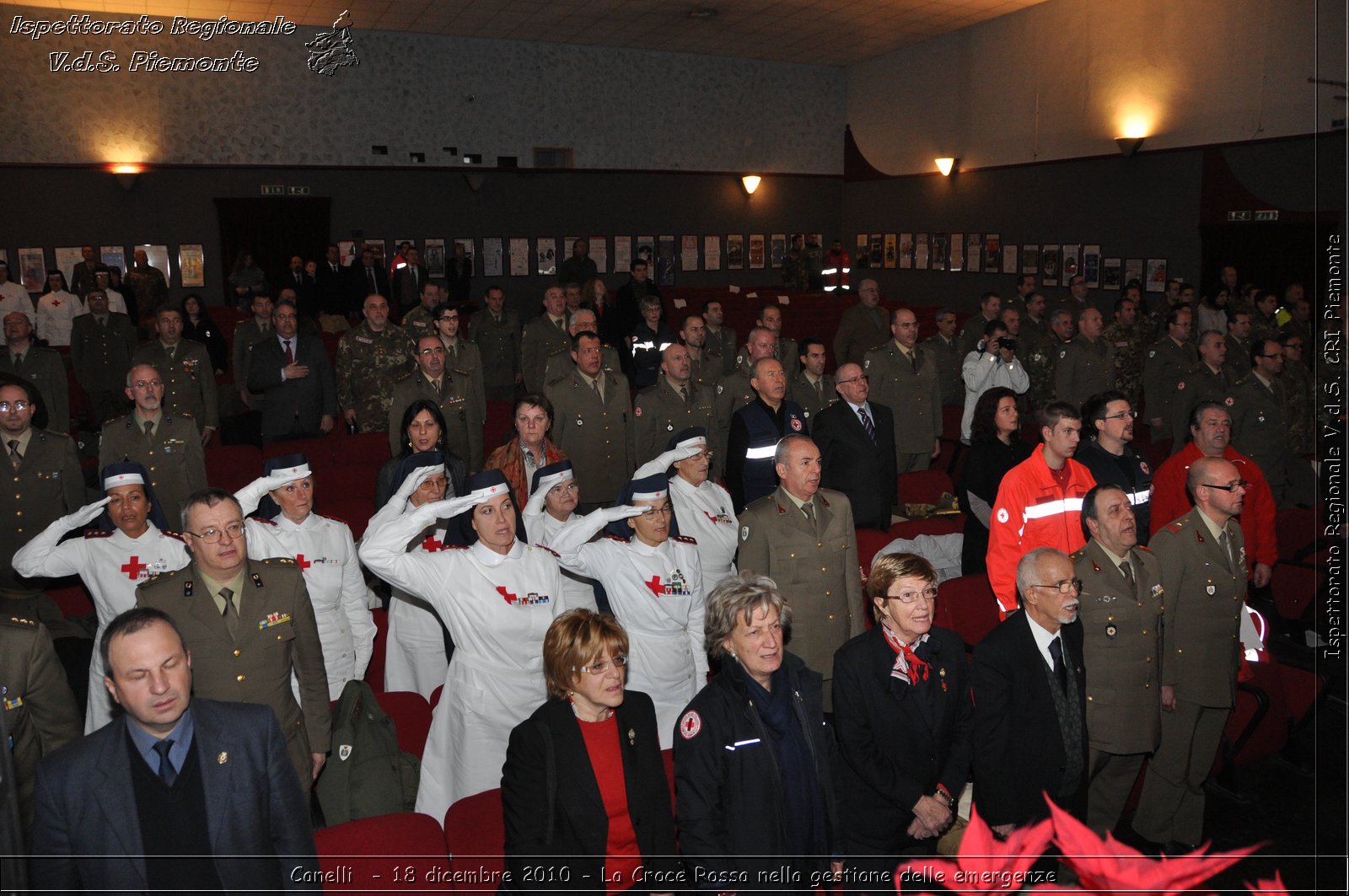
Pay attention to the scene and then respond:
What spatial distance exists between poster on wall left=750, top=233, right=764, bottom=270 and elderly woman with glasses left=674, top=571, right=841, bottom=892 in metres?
18.5

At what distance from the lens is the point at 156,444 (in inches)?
221

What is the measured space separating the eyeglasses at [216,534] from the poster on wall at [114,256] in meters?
14.9

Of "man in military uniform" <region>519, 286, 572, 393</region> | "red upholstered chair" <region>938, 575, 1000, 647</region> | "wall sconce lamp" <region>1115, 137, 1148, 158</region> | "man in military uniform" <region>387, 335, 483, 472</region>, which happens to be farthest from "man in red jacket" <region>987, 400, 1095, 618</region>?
"wall sconce lamp" <region>1115, 137, 1148, 158</region>

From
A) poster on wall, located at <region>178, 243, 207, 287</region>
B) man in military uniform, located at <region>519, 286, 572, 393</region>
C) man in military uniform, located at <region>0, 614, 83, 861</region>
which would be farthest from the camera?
poster on wall, located at <region>178, 243, 207, 287</region>

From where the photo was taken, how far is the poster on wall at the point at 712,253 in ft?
67.3

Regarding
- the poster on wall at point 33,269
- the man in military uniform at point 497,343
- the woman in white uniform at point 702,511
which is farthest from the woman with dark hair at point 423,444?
the poster on wall at point 33,269

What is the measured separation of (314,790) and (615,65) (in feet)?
57.1

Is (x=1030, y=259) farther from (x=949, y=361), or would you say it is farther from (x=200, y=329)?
(x=200, y=329)

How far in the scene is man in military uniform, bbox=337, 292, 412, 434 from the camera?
8.15m

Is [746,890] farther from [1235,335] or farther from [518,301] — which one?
[518,301]

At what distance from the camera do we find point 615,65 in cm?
1889

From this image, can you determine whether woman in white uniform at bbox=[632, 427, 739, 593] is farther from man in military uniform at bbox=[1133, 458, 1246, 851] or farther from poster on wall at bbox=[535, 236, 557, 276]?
poster on wall at bbox=[535, 236, 557, 276]

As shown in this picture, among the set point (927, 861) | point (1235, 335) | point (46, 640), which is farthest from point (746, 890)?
point (1235, 335)

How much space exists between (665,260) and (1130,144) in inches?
355
